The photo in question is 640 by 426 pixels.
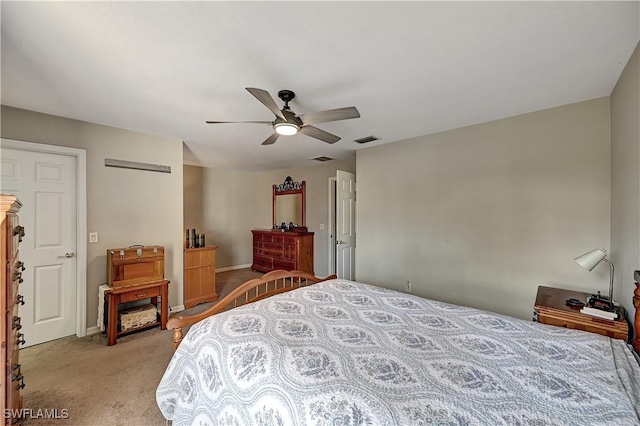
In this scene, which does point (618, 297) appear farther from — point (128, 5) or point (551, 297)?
point (128, 5)

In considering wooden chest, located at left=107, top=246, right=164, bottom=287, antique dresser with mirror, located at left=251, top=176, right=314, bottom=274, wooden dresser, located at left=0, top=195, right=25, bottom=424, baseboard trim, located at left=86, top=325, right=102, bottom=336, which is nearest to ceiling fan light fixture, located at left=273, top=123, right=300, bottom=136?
wooden dresser, located at left=0, top=195, right=25, bottom=424

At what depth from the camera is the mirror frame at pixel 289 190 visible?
5836 millimetres

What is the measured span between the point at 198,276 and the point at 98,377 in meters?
1.89

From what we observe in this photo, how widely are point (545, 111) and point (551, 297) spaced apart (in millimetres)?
1822

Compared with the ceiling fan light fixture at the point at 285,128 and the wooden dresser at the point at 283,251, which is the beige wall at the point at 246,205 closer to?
the wooden dresser at the point at 283,251

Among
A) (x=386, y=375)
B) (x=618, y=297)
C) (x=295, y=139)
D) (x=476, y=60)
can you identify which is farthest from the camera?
(x=295, y=139)

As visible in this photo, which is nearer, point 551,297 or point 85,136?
point 551,297

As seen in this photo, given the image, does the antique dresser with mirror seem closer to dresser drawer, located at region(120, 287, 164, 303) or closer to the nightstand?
dresser drawer, located at region(120, 287, 164, 303)

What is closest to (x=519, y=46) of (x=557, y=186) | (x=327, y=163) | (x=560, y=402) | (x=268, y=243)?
(x=557, y=186)

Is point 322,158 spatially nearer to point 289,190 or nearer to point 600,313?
point 289,190

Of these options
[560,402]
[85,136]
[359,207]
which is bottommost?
[560,402]

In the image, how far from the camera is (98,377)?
2.21m

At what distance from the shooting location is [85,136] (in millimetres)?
2982

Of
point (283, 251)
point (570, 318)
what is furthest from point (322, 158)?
point (570, 318)
